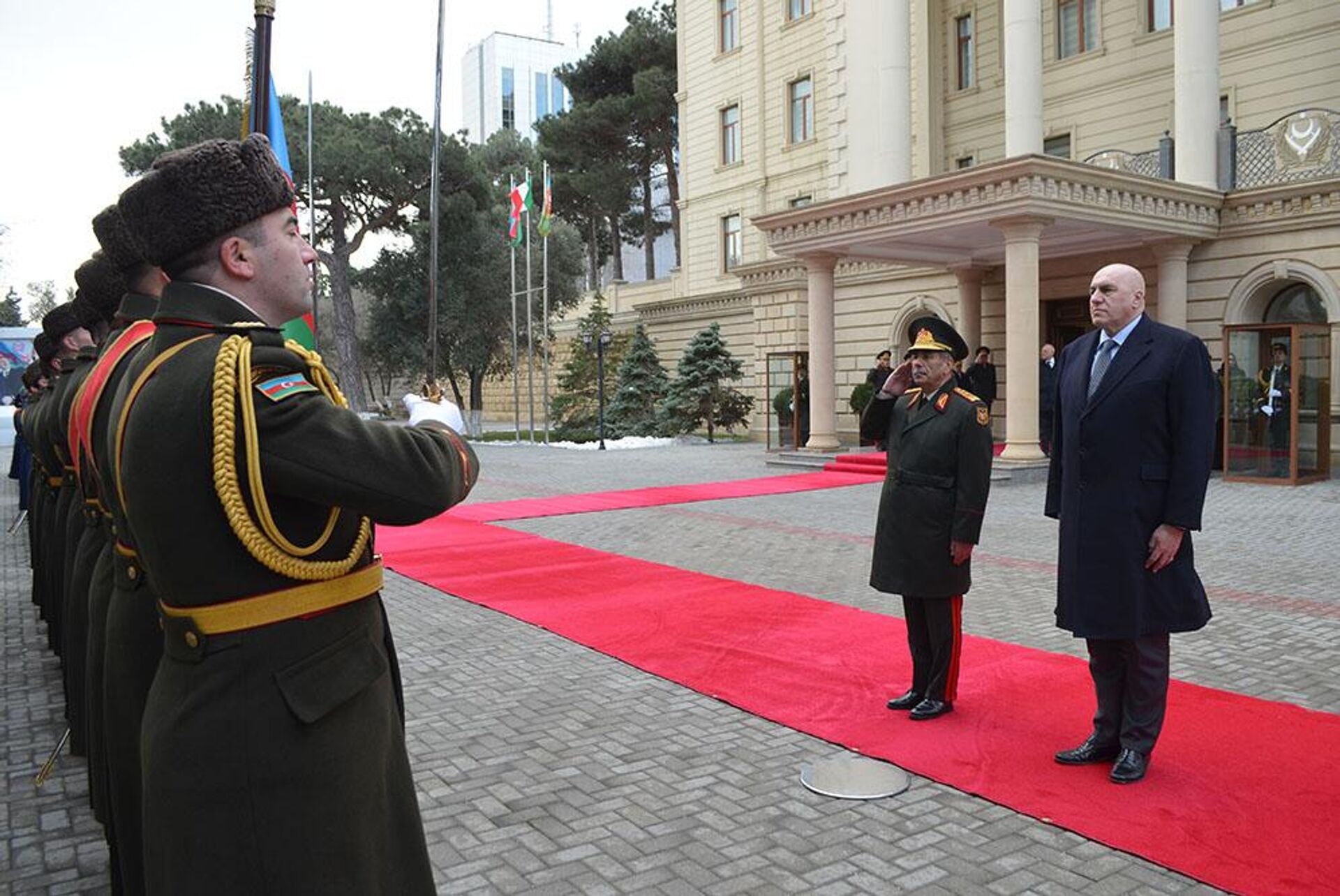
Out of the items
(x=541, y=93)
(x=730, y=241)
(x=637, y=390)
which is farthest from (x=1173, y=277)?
(x=541, y=93)

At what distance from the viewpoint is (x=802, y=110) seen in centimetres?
3014

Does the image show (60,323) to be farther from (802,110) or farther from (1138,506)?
(802,110)

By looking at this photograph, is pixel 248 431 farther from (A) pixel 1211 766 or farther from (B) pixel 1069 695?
(B) pixel 1069 695

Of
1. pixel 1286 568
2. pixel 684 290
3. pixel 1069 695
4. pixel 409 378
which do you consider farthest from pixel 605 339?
pixel 1069 695

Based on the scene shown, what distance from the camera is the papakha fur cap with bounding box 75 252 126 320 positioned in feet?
13.3

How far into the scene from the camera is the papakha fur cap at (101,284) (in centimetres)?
404

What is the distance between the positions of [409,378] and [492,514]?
1146 inches

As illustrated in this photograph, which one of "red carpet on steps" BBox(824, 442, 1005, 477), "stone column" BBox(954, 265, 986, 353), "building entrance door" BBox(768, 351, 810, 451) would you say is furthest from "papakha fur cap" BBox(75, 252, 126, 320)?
"stone column" BBox(954, 265, 986, 353)

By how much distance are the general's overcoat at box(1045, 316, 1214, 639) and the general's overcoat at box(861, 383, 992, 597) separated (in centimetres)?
65

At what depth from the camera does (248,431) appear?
1.84 m

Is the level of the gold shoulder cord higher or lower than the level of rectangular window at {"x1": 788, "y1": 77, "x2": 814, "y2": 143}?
lower

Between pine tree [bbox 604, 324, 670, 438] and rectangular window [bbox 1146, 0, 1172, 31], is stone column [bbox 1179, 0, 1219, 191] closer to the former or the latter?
rectangular window [bbox 1146, 0, 1172, 31]

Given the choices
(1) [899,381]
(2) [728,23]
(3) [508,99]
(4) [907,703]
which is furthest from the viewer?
(3) [508,99]

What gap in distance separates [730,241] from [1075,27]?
12412 millimetres
